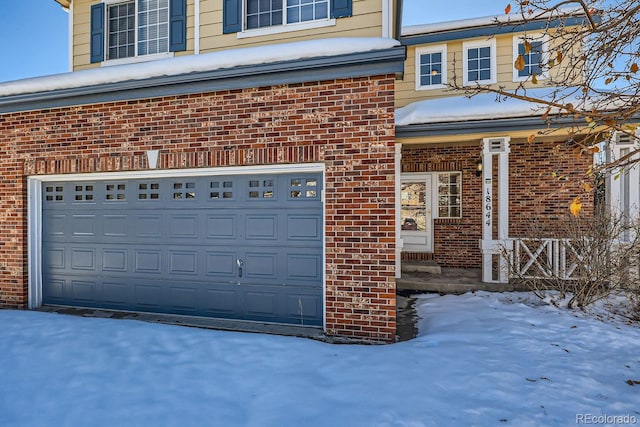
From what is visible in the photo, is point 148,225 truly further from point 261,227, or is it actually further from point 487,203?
point 487,203

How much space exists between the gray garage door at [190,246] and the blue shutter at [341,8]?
8.57 ft

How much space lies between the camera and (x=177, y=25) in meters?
6.37

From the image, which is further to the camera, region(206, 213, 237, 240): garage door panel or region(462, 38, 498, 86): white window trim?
region(462, 38, 498, 86): white window trim

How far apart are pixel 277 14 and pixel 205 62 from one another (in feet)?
5.53

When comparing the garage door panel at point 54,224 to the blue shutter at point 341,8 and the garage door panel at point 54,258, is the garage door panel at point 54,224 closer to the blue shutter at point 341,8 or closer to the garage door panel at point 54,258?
the garage door panel at point 54,258

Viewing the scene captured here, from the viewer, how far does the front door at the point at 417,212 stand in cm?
965

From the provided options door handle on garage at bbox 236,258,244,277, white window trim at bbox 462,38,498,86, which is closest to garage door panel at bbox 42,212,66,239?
door handle on garage at bbox 236,258,244,277

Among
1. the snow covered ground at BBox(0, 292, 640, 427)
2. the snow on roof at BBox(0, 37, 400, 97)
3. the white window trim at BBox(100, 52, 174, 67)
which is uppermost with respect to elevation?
the white window trim at BBox(100, 52, 174, 67)

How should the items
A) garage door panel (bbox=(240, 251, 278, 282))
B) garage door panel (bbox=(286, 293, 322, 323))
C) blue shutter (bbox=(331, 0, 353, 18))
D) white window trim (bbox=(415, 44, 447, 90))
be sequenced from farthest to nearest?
white window trim (bbox=(415, 44, 447, 90))
blue shutter (bbox=(331, 0, 353, 18))
garage door panel (bbox=(240, 251, 278, 282))
garage door panel (bbox=(286, 293, 322, 323))

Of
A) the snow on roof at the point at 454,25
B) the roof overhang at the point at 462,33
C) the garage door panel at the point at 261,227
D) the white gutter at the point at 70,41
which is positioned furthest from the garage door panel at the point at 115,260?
the snow on roof at the point at 454,25

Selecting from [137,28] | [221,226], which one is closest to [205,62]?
[221,226]

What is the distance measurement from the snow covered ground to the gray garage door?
69 cm

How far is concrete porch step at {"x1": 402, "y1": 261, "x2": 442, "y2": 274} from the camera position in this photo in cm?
842

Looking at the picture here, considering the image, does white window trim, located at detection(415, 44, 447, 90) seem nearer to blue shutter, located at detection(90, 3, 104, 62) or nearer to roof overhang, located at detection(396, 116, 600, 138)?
roof overhang, located at detection(396, 116, 600, 138)
